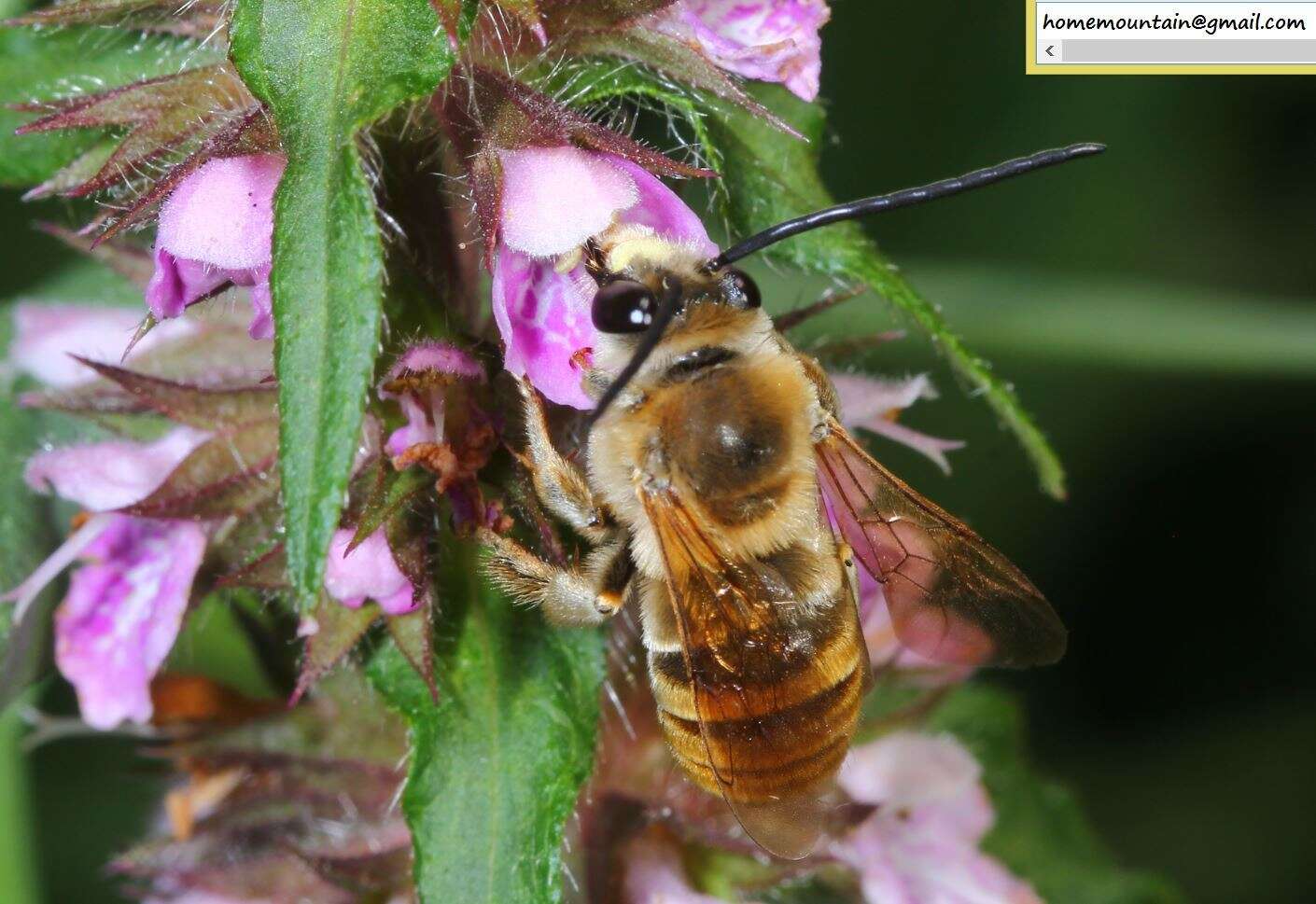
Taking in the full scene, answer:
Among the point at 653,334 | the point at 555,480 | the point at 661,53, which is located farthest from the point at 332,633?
the point at 661,53

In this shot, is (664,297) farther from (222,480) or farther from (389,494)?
(222,480)

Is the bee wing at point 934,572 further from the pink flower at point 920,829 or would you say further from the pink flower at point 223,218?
the pink flower at point 223,218

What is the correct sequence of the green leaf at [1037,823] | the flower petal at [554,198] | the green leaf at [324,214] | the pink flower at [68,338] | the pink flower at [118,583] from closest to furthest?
the green leaf at [324,214] → the flower petal at [554,198] → the pink flower at [118,583] → the pink flower at [68,338] → the green leaf at [1037,823]

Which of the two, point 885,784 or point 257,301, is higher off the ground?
point 257,301

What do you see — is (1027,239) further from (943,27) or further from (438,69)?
(438,69)

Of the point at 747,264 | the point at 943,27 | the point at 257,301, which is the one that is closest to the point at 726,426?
the point at 257,301

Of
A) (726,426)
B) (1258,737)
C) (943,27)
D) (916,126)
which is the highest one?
(726,426)

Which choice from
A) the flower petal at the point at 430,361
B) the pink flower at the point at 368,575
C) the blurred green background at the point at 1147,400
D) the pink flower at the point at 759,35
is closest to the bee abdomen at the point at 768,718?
the pink flower at the point at 368,575
